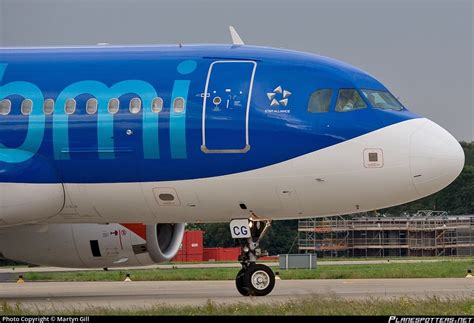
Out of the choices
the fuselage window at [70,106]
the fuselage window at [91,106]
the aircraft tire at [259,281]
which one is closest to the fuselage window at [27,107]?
the fuselage window at [70,106]

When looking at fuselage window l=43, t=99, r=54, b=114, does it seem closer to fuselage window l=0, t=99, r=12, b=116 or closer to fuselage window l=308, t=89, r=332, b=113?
fuselage window l=0, t=99, r=12, b=116

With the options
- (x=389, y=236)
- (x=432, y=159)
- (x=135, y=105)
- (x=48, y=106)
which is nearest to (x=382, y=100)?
(x=432, y=159)

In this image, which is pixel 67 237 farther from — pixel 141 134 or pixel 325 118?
pixel 325 118

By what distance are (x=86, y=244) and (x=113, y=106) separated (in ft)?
12.9

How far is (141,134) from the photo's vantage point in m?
22.0

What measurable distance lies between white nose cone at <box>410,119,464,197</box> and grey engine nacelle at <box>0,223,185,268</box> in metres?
6.31

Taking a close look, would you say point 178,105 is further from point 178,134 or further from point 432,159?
point 432,159

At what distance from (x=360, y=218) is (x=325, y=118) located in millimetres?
69351

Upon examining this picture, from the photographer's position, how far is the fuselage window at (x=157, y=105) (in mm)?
22031

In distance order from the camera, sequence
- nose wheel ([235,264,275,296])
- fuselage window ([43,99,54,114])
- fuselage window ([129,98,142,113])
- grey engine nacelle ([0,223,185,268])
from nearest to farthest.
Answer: nose wheel ([235,264,275,296])
fuselage window ([129,98,142,113])
fuselage window ([43,99,54,114])
grey engine nacelle ([0,223,185,268])

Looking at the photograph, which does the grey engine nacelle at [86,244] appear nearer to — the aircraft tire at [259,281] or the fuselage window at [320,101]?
the aircraft tire at [259,281]

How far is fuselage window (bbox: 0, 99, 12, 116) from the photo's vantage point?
22.7 m

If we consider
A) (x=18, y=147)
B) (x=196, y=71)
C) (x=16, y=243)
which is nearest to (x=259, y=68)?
(x=196, y=71)

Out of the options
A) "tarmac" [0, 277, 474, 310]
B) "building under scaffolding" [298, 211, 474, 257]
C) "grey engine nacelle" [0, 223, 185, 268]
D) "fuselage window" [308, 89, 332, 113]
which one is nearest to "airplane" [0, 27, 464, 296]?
"fuselage window" [308, 89, 332, 113]
